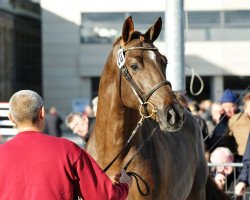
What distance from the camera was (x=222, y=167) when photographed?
8.40m

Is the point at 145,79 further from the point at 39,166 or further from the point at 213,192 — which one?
the point at 213,192

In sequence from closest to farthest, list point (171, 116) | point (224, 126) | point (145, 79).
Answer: point (171, 116), point (145, 79), point (224, 126)

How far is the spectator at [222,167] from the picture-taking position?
8.35 metres

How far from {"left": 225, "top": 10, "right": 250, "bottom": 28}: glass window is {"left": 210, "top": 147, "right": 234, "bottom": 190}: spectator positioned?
31763mm

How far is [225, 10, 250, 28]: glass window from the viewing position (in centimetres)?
3978

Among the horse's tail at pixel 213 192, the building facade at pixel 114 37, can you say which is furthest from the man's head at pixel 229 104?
the building facade at pixel 114 37

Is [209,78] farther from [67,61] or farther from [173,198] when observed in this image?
[173,198]

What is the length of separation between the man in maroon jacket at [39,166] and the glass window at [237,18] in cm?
3630

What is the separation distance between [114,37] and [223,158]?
32.7 m

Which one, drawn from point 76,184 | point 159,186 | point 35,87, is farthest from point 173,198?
point 35,87

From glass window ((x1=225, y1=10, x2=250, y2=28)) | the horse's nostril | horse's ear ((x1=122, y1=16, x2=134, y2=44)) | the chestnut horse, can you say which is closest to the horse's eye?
the chestnut horse

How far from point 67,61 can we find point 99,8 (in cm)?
451

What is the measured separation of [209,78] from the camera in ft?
139

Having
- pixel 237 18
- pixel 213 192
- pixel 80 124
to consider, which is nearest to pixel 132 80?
pixel 213 192
